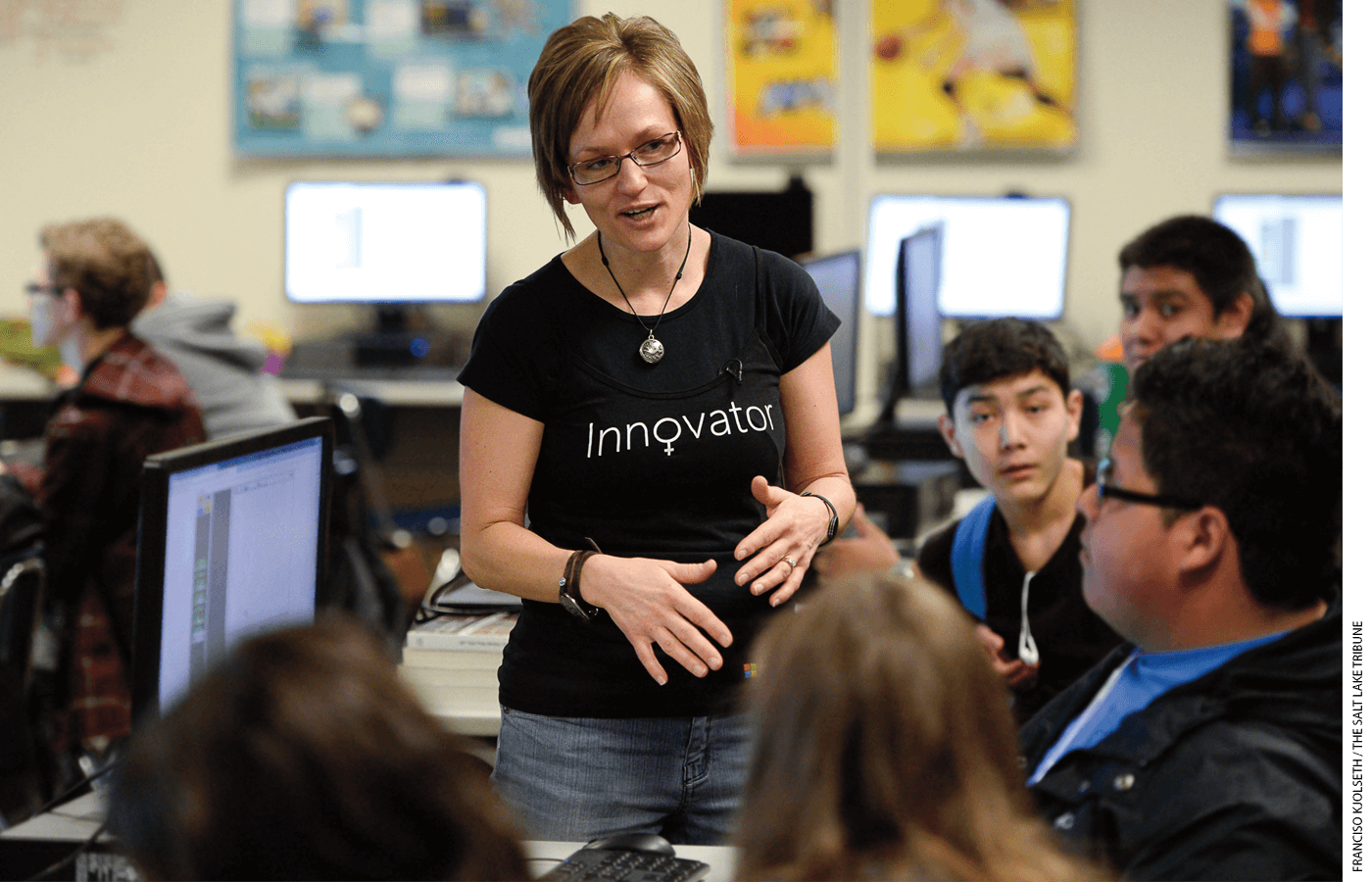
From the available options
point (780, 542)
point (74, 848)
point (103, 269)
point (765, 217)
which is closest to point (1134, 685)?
point (780, 542)

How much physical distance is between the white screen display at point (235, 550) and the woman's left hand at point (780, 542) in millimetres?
417

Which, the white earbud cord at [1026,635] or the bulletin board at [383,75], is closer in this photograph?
the white earbud cord at [1026,635]

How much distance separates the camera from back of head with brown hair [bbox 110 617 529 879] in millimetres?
513

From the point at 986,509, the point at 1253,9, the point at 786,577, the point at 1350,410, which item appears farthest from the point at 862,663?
the point at 1253,9

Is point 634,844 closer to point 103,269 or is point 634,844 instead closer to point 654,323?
point 654,323

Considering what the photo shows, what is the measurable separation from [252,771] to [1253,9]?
4.63 metres

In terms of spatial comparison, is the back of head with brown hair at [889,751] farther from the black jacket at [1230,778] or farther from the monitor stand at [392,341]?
the monitor stand at [392,341]

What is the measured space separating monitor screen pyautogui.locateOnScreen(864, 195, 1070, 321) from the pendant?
3177mm

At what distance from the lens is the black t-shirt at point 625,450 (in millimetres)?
1295

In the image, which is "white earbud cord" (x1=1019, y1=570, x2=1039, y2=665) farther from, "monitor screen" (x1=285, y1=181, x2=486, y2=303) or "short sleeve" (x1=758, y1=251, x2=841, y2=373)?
"monitor screen" (x1=285, y1=181, x2=486, y2=303)

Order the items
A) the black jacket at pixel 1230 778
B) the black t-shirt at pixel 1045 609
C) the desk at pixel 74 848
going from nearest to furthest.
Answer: the black jacket at pixel 1230 778 < the desk at pixel 74 848 < the black t-shirt at pixel 1045 609

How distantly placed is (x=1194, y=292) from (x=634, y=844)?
1.39 metres

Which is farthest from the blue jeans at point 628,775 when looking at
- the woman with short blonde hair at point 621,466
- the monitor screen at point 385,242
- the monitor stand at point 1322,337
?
the monitor stand at point 1322,337

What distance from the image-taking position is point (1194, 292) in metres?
2.10
